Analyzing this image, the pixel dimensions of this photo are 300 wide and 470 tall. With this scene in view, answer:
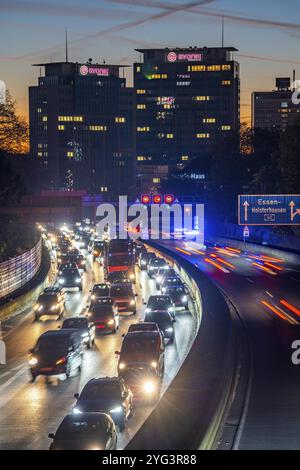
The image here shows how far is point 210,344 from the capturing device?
3631 centimetres

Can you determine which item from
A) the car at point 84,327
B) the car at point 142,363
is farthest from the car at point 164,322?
the car at point 142,363

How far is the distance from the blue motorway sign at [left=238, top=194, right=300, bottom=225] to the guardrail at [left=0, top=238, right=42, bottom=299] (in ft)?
59.0

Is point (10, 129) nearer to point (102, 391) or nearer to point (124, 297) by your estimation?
point (124, 297)

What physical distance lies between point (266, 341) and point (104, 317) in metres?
9.42

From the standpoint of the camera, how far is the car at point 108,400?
24016 millimetres

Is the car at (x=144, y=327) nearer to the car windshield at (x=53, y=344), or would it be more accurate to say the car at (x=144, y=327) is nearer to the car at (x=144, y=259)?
the car windshield at (x=53, y=344)

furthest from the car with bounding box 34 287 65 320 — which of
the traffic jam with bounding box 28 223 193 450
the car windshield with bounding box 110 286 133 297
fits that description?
the car windshield with bounding box 110 286 133 297

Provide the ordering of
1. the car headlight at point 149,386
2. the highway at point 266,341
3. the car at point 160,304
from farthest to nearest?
the car at point 160,304, the car headlight at point 149,386, the highway at point 266,341

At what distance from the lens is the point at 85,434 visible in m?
19.6

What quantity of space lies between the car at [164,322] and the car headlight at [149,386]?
35.7 ft

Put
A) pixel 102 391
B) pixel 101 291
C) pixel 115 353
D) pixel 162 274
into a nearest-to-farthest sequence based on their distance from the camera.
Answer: pixel 102 391, pixel 115 353, pixel 101 291, pixel 162 274

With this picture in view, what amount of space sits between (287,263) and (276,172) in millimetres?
30810

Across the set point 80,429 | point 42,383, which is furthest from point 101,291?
point 80,429
